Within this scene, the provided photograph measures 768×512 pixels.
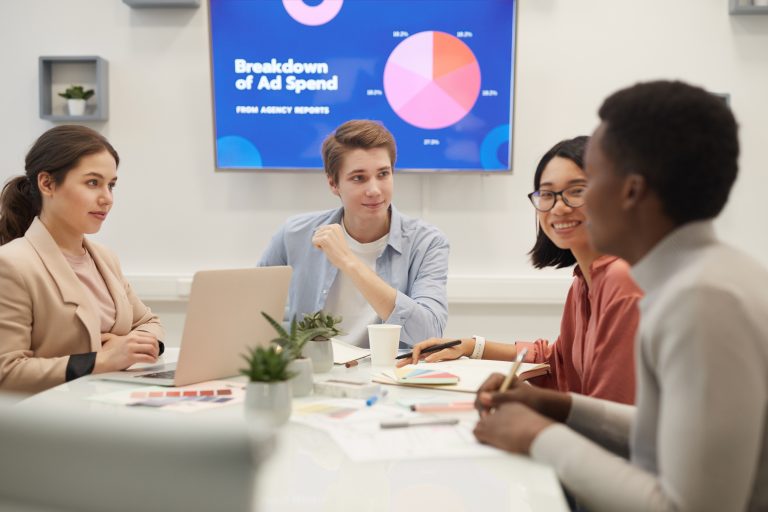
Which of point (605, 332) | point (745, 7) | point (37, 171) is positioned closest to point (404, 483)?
point (605, 332)

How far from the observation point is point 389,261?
2600 mm

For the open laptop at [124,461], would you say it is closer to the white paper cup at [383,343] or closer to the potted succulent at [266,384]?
the potted succulent at [266,384]

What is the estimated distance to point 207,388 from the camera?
1.58 metres

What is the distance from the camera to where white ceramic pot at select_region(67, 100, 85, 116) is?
3.65 meters

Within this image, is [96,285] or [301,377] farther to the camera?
[96,285]

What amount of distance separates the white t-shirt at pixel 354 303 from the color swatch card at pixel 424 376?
2.25 ft

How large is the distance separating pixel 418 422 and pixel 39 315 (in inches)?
41.8

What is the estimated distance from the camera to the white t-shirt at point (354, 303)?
244 cm

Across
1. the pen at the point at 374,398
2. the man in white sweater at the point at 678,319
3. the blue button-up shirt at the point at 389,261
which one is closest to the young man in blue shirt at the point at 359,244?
the blue button-up shirt at the point at 389,261

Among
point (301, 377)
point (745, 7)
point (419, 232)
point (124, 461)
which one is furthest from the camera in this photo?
point (745, 7)

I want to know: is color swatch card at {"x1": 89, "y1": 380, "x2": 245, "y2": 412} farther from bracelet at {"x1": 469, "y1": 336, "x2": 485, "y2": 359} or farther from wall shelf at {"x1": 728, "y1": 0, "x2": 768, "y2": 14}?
wall shelf at {"x1": 728, "y1": 0, "x2": 768, "y2": 14}

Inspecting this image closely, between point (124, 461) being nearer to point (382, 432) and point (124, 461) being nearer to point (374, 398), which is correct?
point (382, 432)

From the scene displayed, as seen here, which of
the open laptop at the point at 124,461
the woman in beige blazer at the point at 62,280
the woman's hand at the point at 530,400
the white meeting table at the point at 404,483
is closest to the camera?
the open laptop at the point at 124,461

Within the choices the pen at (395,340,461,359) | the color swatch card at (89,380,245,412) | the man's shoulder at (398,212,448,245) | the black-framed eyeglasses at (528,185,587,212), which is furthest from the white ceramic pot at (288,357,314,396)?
the man's shoulder at (398,212,448,245)
